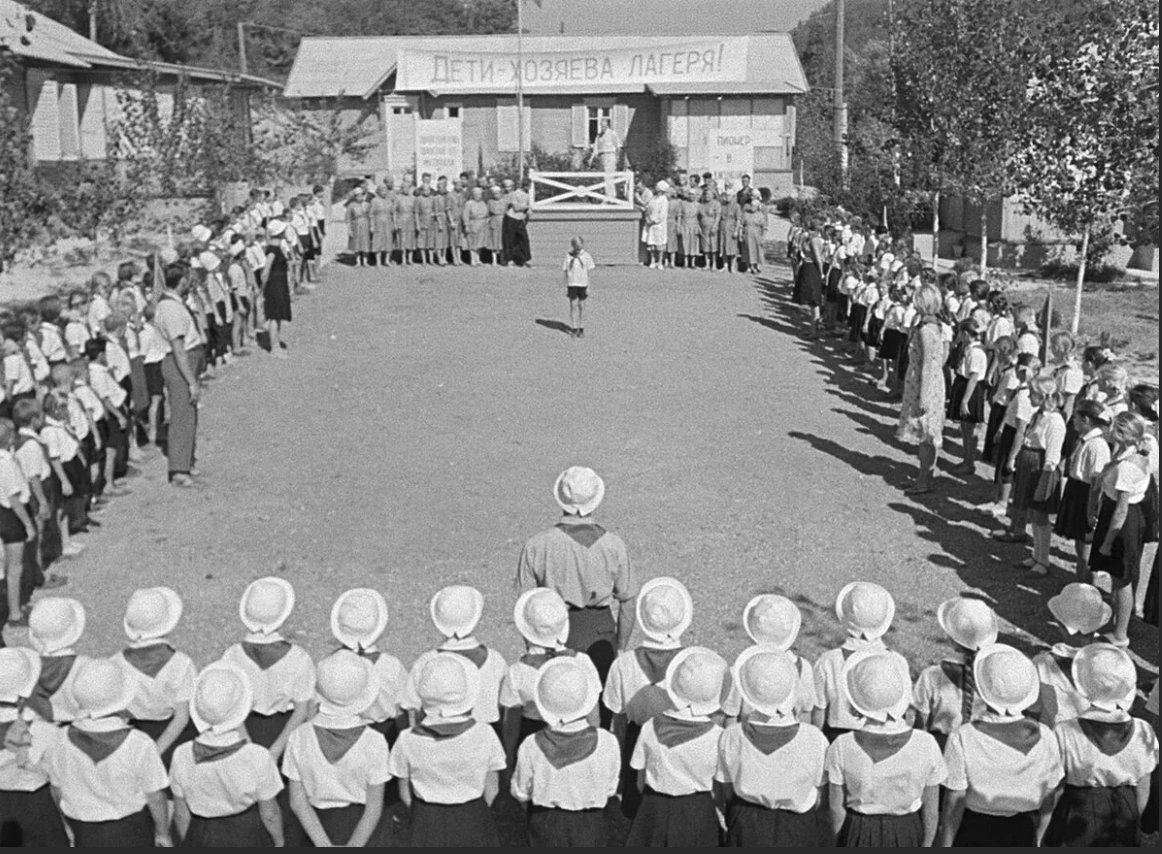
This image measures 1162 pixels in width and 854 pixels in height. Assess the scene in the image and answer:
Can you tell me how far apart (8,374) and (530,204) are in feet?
50.4

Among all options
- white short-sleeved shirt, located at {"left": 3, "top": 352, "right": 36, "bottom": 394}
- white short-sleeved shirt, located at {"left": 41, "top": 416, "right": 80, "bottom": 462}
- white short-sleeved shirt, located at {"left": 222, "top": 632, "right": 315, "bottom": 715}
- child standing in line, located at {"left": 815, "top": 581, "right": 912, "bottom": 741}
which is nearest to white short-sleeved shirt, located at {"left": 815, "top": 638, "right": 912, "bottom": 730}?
child standing in line, located at {"left": 815, "top": 581, "right": 912, "bottom": 741}

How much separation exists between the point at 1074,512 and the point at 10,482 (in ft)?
23.4

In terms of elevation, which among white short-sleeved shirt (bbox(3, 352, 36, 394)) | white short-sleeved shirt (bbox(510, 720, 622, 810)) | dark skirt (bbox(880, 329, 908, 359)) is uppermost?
white short-sleeved shirt (bbox(3, 352, 36, 394))

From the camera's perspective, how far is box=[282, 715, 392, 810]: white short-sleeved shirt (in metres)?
5.39

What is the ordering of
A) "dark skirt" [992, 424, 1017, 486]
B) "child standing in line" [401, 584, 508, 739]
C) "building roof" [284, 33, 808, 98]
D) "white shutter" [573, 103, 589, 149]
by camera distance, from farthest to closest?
1. "white shutter" [573, 103, 589, 149]
2. "building roof" [284, 33, 808, 98]
3. "dark skirt" [992, 424, 1017, 486]
4. "child standing in line" [401, 584, 508, 739]

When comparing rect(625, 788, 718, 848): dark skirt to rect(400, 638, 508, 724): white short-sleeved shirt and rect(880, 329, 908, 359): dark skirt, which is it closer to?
rect(400, 638, 508, 724): white short-sleeved shirt

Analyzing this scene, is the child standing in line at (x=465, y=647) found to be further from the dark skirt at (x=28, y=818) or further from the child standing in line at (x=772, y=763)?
the dark skirt at (x=28, y=818)

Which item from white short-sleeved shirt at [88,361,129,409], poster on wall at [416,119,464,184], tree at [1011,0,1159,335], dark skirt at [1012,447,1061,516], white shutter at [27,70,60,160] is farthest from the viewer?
white shutter at [27,70,60,160]

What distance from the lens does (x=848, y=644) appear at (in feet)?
20.2

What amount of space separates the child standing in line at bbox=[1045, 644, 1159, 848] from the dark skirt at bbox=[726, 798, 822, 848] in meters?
1.02

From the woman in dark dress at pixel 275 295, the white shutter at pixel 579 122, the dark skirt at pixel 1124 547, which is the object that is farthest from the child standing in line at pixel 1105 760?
the white shutter at pixel 579 122

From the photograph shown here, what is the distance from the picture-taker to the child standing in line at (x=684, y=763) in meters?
5.41

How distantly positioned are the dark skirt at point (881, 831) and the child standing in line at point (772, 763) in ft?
0.48

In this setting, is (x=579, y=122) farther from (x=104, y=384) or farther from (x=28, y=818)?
(x=28, y=818)
